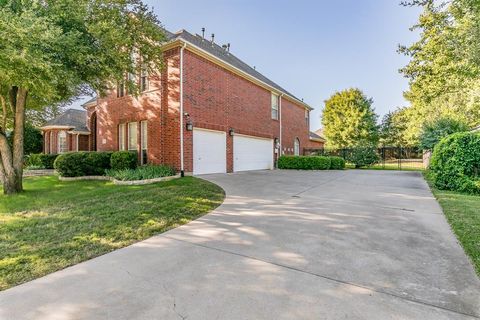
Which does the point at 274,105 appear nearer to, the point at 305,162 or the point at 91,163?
the point at 305,162

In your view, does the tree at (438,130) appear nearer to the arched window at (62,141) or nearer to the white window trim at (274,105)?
the white window trim at (274,105)

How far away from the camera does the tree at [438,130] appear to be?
13930 mm

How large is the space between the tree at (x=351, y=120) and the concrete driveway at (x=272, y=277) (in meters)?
28.8

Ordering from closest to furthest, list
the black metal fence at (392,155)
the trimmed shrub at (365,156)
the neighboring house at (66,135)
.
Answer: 1. the neighboring house at (66,135)
2. the trimmed shrub at (365,156)
3. the black metal fence at (392,155)

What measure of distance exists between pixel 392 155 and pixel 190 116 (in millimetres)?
20730

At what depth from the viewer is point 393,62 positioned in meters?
16.1

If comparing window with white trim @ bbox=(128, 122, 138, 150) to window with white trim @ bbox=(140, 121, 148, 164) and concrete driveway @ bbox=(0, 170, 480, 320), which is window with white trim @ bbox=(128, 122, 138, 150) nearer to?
window with white trim @ bbox=(140, 121, 148, 164)

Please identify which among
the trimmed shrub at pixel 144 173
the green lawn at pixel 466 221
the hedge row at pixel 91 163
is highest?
the hedge row at pixel 91 163

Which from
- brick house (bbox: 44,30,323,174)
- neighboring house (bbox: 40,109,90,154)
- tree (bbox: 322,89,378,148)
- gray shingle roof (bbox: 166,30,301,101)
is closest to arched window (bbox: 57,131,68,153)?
neighboring house (bbox: 40,109,90,154)

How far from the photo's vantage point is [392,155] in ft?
77.9

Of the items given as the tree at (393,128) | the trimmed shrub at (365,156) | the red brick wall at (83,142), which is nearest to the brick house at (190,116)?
the red brick wall at (83,142)

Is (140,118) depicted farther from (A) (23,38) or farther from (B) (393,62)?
(B) (393,62)

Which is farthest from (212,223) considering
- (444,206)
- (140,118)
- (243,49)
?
(243,49)

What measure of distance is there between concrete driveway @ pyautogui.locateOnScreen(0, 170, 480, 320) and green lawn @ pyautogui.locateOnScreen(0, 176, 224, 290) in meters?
0.37
